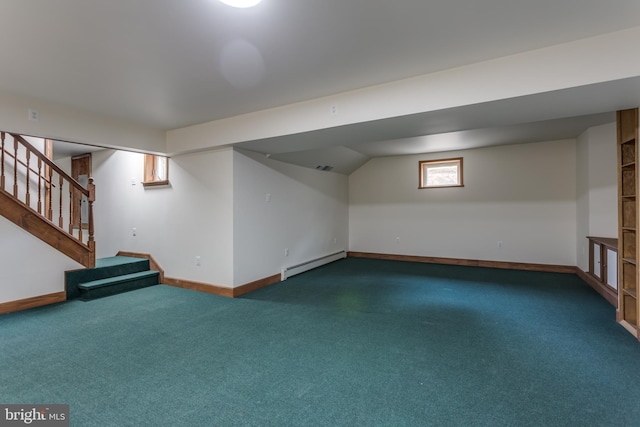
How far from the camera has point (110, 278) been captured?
4.50 m

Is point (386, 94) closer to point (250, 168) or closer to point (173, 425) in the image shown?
point (250, 168)

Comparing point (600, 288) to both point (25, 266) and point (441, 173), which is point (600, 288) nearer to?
point (441, 173)

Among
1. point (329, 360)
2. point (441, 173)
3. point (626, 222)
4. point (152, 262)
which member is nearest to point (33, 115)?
point (152, 262)

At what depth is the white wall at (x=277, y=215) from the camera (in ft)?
14.2

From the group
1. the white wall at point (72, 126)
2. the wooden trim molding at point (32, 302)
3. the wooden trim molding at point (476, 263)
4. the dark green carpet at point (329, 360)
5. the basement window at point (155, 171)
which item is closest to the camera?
the dark green carpet at point (329, 360)

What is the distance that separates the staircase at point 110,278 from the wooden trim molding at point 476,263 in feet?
14.6

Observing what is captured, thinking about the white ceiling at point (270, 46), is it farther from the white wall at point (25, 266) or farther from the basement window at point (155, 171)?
the white wall at point (25, 266)

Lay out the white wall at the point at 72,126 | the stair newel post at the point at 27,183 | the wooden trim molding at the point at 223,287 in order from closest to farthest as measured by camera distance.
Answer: the white wall at the point at 72,126
the stair newel post at the point at 27,183
the wooden trim molding at the point at 223,287

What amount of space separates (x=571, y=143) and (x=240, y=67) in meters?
5.89

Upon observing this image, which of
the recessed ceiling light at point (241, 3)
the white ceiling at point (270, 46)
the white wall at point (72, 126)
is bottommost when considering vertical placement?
the white wall at point (72, 126)

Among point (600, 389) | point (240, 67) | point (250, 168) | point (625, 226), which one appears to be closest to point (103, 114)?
point (250, 168)

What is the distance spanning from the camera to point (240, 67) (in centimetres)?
256
